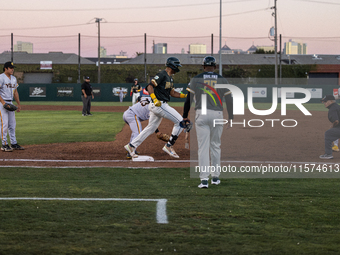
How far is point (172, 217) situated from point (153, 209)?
42 centimetres

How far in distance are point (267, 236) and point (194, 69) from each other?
68837 mm

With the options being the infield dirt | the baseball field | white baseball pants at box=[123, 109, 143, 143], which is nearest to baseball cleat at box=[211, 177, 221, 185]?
the baseball field

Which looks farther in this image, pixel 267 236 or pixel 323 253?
pixel 267 236

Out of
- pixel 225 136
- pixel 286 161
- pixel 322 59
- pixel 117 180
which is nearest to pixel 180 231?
pixel 117 180

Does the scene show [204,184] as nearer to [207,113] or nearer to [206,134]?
[206,134]

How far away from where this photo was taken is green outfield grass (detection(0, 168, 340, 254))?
161 inches

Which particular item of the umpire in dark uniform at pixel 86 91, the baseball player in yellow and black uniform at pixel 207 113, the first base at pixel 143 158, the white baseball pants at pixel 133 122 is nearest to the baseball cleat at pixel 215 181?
the baseball player in yellow and black uniform at pixel 207 113

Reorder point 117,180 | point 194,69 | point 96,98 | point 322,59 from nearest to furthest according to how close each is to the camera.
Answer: point 117,180 < point 96,98 < point 194,69 < point 322,59

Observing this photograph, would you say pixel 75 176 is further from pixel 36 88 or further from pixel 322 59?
pixel 322 59

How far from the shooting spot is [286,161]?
31.1ft

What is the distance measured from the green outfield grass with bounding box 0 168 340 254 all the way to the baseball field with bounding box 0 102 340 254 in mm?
10

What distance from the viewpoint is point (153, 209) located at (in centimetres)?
542

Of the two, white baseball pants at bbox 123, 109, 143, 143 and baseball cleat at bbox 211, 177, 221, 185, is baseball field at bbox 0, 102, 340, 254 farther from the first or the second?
white baseball pants at bbox 123, 109, 143, 143

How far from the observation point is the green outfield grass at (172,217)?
161 inches
